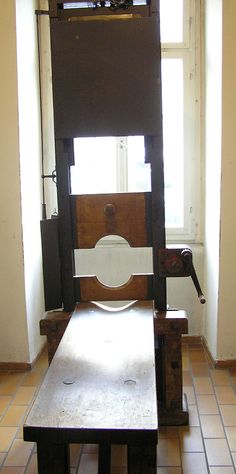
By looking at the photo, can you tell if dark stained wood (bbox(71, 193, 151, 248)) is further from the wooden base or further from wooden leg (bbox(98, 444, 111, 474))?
wooden leg (bbox(98, 444, 111, 474))

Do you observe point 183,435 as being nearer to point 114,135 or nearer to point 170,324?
point 170,324

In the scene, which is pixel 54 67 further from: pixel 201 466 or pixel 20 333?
pixel 201 466

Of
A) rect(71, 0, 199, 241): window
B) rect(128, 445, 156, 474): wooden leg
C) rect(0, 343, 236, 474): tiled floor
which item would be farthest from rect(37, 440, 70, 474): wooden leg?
rect(71, 0, 199, 241): window

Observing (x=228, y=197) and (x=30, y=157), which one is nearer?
(x=228, y=197)

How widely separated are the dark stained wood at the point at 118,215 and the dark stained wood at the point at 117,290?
0.17m

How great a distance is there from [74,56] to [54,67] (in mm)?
99

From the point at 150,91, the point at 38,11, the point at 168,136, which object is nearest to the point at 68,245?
the point at 150,91

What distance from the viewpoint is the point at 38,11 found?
3.05m

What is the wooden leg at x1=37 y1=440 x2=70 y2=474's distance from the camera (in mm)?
1241

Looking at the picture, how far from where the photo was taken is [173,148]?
3.30 m

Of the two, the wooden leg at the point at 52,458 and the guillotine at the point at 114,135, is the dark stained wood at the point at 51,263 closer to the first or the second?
the guillotine at the point at 114,135

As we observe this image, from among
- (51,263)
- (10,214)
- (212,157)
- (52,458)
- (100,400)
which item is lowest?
(52,458)

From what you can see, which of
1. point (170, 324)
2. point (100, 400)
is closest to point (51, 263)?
point (170, 324)

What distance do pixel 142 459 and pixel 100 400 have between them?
0.62ft
